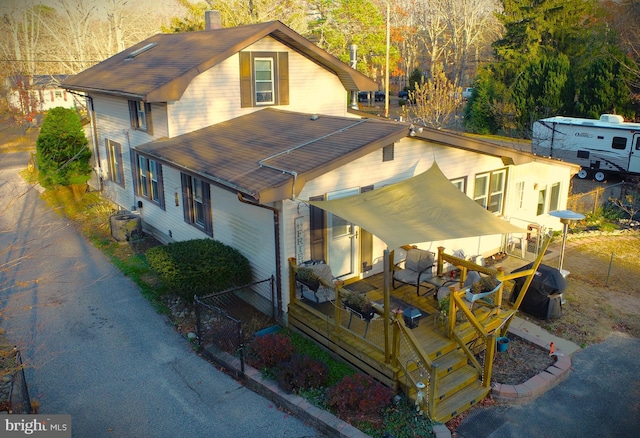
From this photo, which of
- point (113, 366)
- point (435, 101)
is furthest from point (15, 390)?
point (435, 101)

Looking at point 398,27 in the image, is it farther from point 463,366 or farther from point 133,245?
point 463,366

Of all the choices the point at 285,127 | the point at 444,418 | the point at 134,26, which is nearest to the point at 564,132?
the point at 285,127

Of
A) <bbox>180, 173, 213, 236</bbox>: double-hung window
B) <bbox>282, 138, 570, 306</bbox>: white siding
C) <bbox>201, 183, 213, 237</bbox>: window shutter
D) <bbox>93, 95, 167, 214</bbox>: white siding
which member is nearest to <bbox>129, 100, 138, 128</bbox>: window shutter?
<bbox>93, 95, 167, 214</bbox>: white siding

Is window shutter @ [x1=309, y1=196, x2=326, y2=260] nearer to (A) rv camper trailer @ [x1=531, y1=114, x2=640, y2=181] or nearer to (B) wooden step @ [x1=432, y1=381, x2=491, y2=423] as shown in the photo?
(B) wooden step @ [x1=432, y1=381, x2=491, y2=423]

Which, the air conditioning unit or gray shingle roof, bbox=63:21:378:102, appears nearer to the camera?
gray shingle roof, bbox=63:21:378:102

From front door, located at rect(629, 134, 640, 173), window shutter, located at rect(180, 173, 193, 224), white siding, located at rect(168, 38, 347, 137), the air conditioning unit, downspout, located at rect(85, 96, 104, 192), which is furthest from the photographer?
front door, located at rect(629, 134, 640, 173)

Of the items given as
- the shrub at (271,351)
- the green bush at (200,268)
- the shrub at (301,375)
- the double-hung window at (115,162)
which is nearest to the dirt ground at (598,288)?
the shrub at (301,375)
